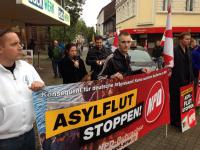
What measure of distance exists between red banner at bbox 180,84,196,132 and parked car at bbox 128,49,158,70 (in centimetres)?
459

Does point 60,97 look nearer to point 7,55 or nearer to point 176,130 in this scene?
point 7,55

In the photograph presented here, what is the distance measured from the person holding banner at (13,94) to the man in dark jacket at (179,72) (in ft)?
13.7

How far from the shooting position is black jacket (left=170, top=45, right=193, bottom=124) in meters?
6.13

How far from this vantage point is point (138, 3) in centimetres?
3475

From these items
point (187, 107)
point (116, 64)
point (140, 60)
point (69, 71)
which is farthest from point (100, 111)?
point (140, 60)

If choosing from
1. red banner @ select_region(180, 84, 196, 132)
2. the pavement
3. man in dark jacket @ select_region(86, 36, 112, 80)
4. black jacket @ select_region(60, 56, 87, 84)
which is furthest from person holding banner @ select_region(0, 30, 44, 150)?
man in dark jacket @ select_region(86, 36, 112, 80)

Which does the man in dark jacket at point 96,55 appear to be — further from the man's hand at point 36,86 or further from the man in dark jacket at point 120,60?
the man's hand at point 36,86

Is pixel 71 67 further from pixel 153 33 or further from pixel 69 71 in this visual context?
pixel 153 33

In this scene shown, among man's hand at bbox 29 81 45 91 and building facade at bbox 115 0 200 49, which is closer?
man's hand at bbox 29 81 45 91

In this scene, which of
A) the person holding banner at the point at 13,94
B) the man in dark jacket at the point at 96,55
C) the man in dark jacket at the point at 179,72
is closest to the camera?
the person holding banner at the point at 13,94

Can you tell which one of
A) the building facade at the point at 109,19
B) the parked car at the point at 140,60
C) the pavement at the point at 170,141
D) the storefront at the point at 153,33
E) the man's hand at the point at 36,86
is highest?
the building facade at the point at 109,19

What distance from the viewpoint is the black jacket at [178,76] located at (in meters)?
6.13

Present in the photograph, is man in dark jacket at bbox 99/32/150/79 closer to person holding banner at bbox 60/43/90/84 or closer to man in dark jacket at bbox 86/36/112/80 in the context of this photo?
person holding banner at bbox 60/43/90/84

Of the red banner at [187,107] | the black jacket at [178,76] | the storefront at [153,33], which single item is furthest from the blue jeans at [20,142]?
the storefront at [153,33]
